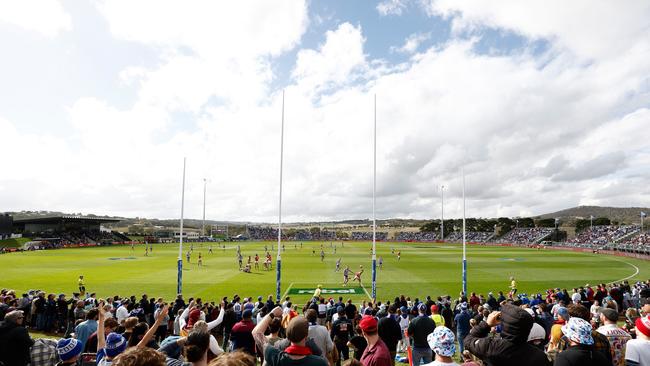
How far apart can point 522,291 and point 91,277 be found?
38.6m

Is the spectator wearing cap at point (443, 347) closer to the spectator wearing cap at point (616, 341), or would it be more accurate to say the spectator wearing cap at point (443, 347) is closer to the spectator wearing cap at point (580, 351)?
the spectator wearing cap at point (580, 351)

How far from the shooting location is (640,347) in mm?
5637

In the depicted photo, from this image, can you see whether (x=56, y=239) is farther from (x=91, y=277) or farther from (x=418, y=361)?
(x=418, y=361)

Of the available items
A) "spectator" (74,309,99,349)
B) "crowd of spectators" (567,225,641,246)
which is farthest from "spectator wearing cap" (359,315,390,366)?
"crowd of spectators" (567,225,641,246)

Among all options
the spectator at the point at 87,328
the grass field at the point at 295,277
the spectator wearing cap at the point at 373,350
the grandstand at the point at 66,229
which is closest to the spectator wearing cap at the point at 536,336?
the spectator wearing cap at the point at 373,350

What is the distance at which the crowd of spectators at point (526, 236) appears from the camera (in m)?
105

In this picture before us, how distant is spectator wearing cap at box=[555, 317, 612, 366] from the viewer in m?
4.54

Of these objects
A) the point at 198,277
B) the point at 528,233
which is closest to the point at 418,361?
the point at 198,277

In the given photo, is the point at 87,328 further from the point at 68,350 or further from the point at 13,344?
the point at 68,350

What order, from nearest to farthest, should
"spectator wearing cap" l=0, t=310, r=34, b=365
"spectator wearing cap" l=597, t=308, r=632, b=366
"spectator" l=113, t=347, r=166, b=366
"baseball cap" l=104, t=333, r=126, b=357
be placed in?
"spectator" l=113, t=347, r=166, b=366 < "baseball cap" l=104, t=333, r=126, b=357 < "spectator wearing cap" l=597, t=308, r=632, b=366 < "spectator wearing cap" l=0, t=310, r=34, b=365

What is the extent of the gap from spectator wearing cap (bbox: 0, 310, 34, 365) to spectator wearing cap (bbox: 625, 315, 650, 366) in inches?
407

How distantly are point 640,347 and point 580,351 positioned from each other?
1.95 m

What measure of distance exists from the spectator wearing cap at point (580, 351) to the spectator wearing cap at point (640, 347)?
166cm

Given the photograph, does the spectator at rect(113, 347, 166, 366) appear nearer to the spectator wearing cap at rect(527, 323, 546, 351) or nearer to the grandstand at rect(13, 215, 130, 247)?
the spectator wearing cap at rect(527, 323, 546, 351)
